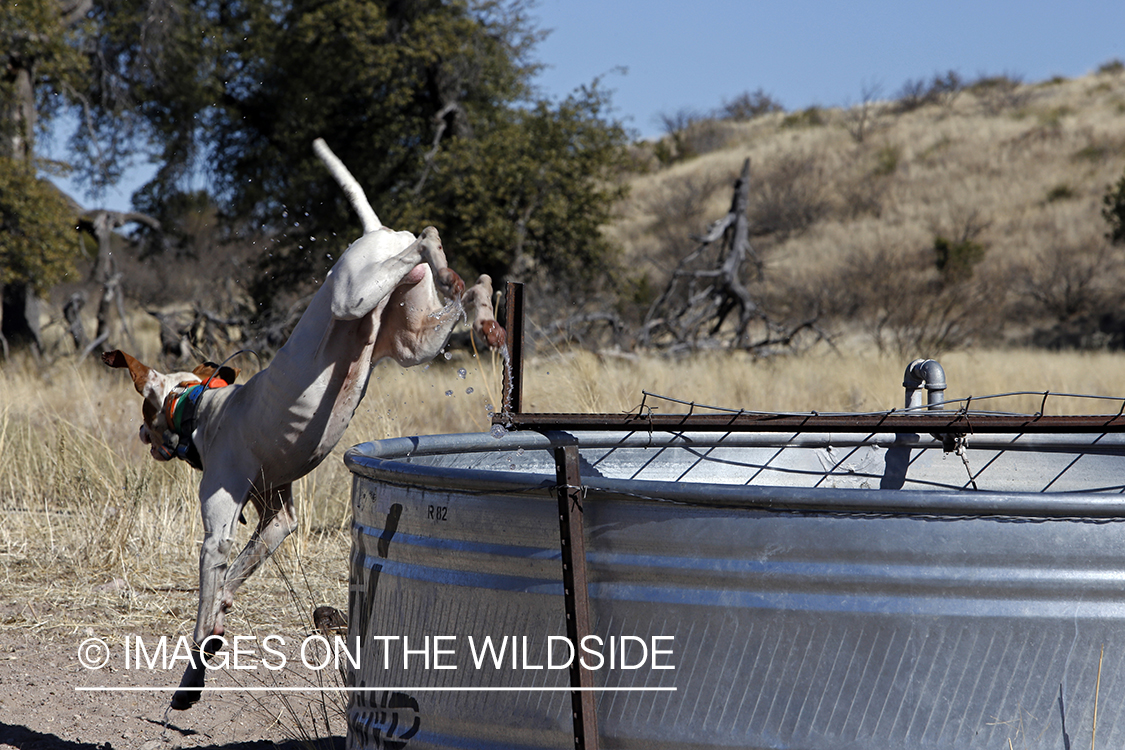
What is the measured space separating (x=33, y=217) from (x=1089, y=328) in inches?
830

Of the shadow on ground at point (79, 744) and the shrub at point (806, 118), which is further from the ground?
the shrub at point (806, 118)

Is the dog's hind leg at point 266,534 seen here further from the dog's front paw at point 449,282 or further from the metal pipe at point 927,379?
the metal pipe at point 927,379

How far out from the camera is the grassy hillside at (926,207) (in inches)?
922

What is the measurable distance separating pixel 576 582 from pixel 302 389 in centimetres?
123

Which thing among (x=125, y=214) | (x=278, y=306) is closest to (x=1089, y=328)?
(x=278, y=306)

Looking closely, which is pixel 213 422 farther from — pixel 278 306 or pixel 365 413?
pixel 278 306

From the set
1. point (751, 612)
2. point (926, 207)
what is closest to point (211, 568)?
point (751, 612)

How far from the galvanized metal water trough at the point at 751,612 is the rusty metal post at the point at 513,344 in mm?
394

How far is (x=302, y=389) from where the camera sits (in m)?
2.62

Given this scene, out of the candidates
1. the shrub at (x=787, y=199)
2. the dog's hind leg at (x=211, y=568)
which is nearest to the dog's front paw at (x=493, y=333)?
the dog's hind leg at (x=211, y=568)

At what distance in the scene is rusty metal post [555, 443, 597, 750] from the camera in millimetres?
1645

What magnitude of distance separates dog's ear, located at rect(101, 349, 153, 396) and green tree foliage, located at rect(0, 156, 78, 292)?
11817 millimetres

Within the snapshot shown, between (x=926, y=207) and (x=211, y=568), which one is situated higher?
(x=926, y=207)

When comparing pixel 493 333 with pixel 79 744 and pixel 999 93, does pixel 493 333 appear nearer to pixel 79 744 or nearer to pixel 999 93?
pixel 79 744
